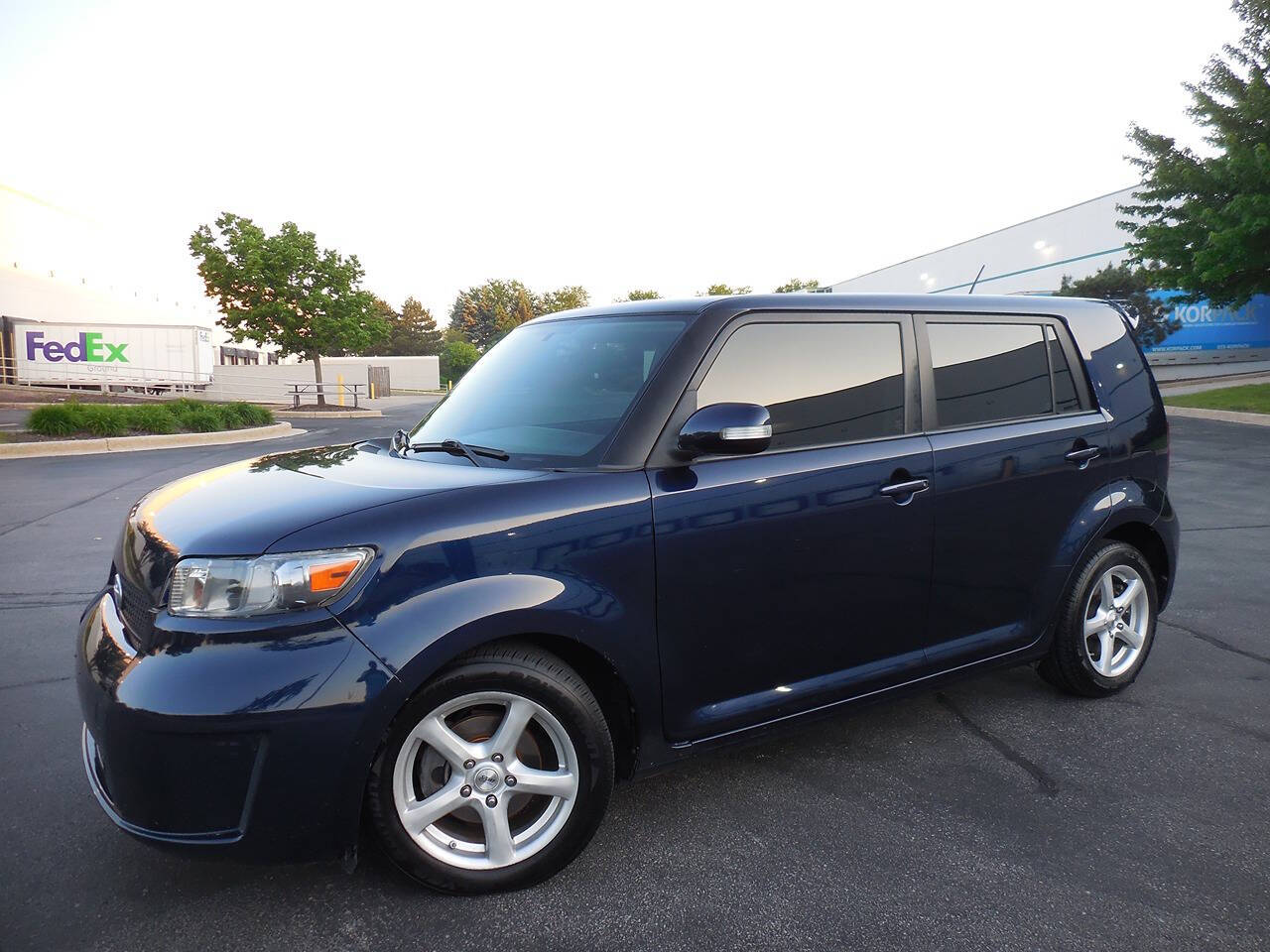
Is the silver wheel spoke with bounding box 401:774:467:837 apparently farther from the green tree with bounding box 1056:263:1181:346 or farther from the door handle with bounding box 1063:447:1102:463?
the green tree with bounding box 1056:263:1181:346

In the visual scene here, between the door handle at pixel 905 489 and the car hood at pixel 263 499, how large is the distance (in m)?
1.32

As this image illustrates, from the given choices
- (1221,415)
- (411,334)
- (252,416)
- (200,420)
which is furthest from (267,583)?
(411,334)

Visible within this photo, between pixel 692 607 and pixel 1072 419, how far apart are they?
7.14 feet

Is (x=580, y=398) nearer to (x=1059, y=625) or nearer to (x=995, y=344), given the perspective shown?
(x=995, y=344)

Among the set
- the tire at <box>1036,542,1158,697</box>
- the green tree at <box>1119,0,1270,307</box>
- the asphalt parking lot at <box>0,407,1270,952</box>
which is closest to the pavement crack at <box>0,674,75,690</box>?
the asphalt parking lot at <box>0,407,1270,952</box>

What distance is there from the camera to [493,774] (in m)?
2.60

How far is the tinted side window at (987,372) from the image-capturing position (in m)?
3.59

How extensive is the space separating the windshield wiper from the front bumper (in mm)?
896

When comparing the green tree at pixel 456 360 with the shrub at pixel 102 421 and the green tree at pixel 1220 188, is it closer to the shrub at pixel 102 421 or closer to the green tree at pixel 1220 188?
the shrub at pixel 102 421

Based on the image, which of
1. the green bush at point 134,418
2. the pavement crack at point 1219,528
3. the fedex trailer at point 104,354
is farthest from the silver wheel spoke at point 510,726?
the fedex trailer at point 104,354

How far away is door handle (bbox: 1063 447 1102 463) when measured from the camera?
12.7 ft

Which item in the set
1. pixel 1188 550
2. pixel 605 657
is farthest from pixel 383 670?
pixel 1188 550

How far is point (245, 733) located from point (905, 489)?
2314 millimetres

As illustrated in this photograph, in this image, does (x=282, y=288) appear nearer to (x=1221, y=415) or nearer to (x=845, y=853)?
(x=1221, y=415)
